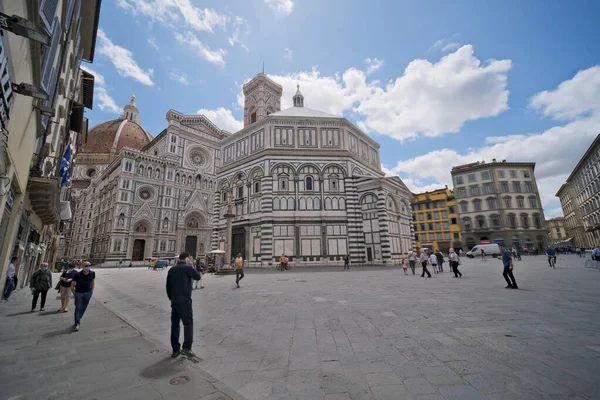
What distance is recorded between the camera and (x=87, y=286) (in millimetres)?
6449

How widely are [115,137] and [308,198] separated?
67.0m

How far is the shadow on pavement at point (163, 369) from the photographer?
3385mm

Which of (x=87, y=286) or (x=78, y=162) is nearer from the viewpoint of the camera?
(x=87, y=286)

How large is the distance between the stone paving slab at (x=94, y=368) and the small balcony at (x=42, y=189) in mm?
5010

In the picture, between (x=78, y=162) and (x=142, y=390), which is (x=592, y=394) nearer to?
(x=142, y=390)

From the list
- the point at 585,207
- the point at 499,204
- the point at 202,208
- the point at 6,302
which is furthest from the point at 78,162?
the point at 585,207

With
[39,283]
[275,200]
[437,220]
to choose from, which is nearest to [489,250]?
[437,220]

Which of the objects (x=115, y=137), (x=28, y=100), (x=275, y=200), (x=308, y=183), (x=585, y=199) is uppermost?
(x=115, y=137)

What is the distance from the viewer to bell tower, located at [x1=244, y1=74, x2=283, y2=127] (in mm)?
46531

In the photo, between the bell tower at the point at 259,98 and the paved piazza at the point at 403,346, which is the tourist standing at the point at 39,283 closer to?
the paved piazza at the point at 403,346

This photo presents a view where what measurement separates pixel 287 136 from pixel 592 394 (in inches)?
1103

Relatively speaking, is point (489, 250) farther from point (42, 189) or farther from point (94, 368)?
point (42, 189)

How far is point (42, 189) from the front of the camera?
→ 9680mm

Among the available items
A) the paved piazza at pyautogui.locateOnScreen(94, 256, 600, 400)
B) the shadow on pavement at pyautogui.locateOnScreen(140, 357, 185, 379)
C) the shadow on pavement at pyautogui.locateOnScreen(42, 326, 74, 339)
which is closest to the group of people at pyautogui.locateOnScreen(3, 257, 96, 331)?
the shadow on pavement at pyautogui.locateOnScreen(42, 326, 74, 339)
